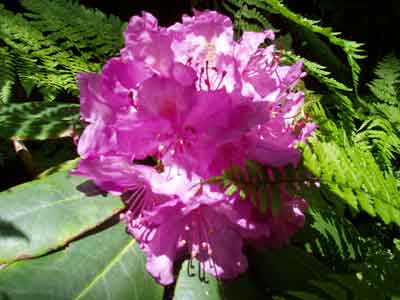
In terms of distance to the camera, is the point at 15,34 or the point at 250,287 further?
the point at 15,34

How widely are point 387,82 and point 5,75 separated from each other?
1.16m

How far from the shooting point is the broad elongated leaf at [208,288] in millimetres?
947

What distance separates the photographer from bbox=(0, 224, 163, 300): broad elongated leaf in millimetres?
840

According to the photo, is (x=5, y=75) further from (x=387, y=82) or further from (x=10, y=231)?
(x=387, y=82)

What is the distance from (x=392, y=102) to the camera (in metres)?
1.47

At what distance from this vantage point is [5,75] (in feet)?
4.32

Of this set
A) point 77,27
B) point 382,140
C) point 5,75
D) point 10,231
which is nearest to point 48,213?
point 10,231

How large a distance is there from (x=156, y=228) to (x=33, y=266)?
234 millimetres

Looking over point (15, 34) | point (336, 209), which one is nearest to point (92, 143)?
point (336, 209)

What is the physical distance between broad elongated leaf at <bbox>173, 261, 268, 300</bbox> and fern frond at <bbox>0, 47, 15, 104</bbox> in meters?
0.72

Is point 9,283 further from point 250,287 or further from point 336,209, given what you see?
point 336,209

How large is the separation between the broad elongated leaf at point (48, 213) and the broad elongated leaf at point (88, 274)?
30 millimetres

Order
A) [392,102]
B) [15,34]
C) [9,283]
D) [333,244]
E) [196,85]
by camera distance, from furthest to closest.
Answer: [392,102]
[15,34]
[333,244]
[196,85]
[9,283]

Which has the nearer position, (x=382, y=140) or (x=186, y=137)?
(x=186, y=137)
